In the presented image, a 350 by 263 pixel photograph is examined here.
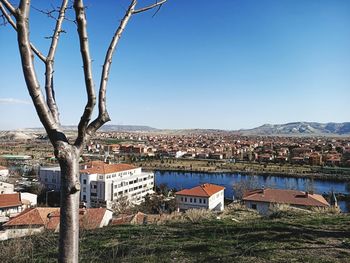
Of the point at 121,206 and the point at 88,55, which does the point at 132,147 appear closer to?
the point at 121,206

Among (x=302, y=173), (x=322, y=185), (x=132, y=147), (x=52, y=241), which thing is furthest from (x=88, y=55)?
(x=132, y=147)

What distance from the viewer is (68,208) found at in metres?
2.02

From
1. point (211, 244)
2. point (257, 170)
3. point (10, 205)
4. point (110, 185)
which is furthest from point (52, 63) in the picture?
point (257, 170)

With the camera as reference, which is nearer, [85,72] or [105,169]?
[85,72]

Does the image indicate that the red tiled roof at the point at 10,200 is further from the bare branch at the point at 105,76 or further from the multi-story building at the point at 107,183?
the bare branch at the point at 105,76

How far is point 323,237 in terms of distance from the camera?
4.65m

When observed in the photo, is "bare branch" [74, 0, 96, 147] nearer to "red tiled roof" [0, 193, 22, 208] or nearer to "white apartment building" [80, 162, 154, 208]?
"red tiled roof" [0, 193, 22, 208]

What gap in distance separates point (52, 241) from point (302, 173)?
48.0 meters

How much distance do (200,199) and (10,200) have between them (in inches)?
499

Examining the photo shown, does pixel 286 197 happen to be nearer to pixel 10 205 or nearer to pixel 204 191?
pixel 204 191

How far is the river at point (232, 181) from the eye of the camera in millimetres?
37344

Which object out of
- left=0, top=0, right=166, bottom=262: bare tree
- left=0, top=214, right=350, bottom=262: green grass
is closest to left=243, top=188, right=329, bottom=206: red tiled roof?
left=0, top=214, right=350, bottom=262: green grass

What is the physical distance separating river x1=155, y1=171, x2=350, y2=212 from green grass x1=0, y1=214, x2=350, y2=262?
1134 inches

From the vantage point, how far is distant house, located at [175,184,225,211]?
24609mm
